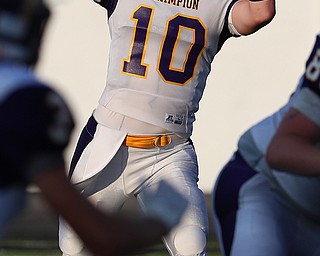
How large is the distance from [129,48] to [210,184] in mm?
4208

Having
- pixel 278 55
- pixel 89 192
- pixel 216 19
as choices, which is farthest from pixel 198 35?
pixel 278 55

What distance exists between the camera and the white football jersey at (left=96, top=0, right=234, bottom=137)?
5223mm

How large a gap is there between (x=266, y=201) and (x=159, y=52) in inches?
66.9

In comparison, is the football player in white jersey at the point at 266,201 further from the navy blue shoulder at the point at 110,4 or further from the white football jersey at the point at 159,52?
the navy blue shoulder at the point at 110,4

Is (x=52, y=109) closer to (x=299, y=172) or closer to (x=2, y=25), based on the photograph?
(x=2, y=25)

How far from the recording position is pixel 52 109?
2549 millimetres

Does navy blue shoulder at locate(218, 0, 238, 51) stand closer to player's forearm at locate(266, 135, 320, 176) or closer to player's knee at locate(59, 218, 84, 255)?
player's knee at locate(59, 218, 84, 255)

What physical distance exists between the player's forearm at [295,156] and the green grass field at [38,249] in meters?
4.39

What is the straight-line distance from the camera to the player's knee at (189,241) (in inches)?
197

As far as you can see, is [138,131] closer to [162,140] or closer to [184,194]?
[162,140]

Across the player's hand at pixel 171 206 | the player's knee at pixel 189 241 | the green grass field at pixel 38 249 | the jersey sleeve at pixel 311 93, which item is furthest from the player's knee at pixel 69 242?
the player's hand at pixel 171 206

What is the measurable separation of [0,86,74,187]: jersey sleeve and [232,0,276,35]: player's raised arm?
2.54 m

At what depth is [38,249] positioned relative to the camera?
7926 millimetres

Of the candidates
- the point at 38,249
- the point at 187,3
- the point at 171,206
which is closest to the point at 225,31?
the point at 187,3
